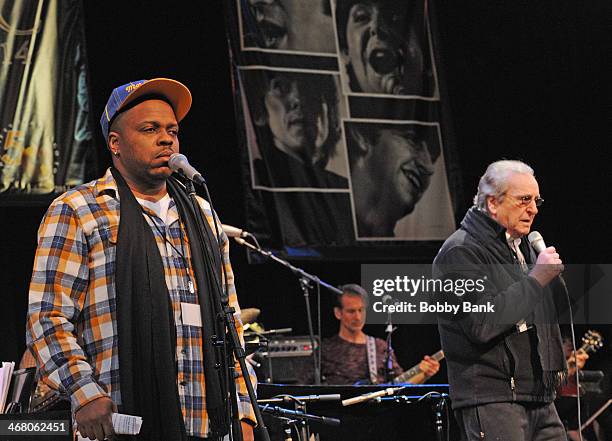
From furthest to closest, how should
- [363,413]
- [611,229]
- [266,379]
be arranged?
[611,229], [266,379], [363,413]

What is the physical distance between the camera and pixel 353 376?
7.42m

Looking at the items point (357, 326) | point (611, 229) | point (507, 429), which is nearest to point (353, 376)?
point (357, 326)

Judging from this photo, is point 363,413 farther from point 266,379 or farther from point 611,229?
point 611,229

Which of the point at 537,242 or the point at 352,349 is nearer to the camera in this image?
the point at 537,242

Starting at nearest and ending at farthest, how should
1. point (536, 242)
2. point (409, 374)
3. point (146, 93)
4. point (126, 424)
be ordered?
point (126, 424), point (146, 93), point (536, 242), point (409, 374)

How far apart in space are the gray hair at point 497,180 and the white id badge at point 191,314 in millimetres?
1651

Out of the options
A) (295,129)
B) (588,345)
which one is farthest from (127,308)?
(588,345)

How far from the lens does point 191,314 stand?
2.99 metres

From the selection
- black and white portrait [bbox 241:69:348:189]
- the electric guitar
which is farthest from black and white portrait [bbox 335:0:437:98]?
the electric guitar

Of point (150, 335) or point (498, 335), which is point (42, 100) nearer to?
point (498, 335)

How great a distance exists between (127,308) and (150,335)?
4.0 inches

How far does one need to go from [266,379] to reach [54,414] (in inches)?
141

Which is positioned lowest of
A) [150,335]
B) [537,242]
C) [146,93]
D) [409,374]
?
[409,374]

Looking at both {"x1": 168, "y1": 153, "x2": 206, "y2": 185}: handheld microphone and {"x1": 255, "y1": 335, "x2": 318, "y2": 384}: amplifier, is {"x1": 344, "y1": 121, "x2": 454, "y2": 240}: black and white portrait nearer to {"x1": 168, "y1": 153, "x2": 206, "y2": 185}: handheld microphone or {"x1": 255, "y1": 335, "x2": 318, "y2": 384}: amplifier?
{"x1": 255, "y1": 335, "x2": 318, "y2": 384}: amplifier
